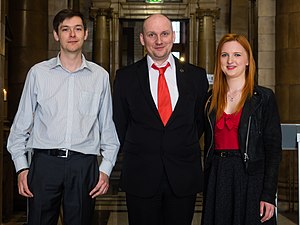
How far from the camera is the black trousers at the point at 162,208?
3721 mm

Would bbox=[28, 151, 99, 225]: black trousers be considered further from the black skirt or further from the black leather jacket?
the black leather jacket

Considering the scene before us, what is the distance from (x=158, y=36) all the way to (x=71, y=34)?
1.99ft

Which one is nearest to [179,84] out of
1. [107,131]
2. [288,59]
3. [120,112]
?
[120,112]

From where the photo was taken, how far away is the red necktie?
3727mm

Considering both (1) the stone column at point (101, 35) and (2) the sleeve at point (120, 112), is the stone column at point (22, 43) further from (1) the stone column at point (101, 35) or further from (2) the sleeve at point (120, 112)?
(2) the sleeve at point (120, 112)

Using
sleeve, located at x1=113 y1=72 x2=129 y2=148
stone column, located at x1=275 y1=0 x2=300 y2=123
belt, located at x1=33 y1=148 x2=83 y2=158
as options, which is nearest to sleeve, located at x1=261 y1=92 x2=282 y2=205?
sleeve, located at x1=113 y1=72 x2=129 y2=148

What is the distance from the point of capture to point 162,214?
150 inches

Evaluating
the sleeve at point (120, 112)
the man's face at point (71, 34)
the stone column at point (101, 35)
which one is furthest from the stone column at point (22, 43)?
the man's face at point (71, 34)

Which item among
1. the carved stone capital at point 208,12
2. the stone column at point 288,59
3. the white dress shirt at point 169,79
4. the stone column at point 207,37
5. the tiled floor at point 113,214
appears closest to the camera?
the white dress shirt at point 169,79

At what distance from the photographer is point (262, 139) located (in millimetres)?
3498

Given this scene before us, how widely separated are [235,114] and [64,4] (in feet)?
31.3

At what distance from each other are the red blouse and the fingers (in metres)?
0.41

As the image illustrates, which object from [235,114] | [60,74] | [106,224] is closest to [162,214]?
[235,114]

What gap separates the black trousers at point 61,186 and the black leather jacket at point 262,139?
1028 millimetres
